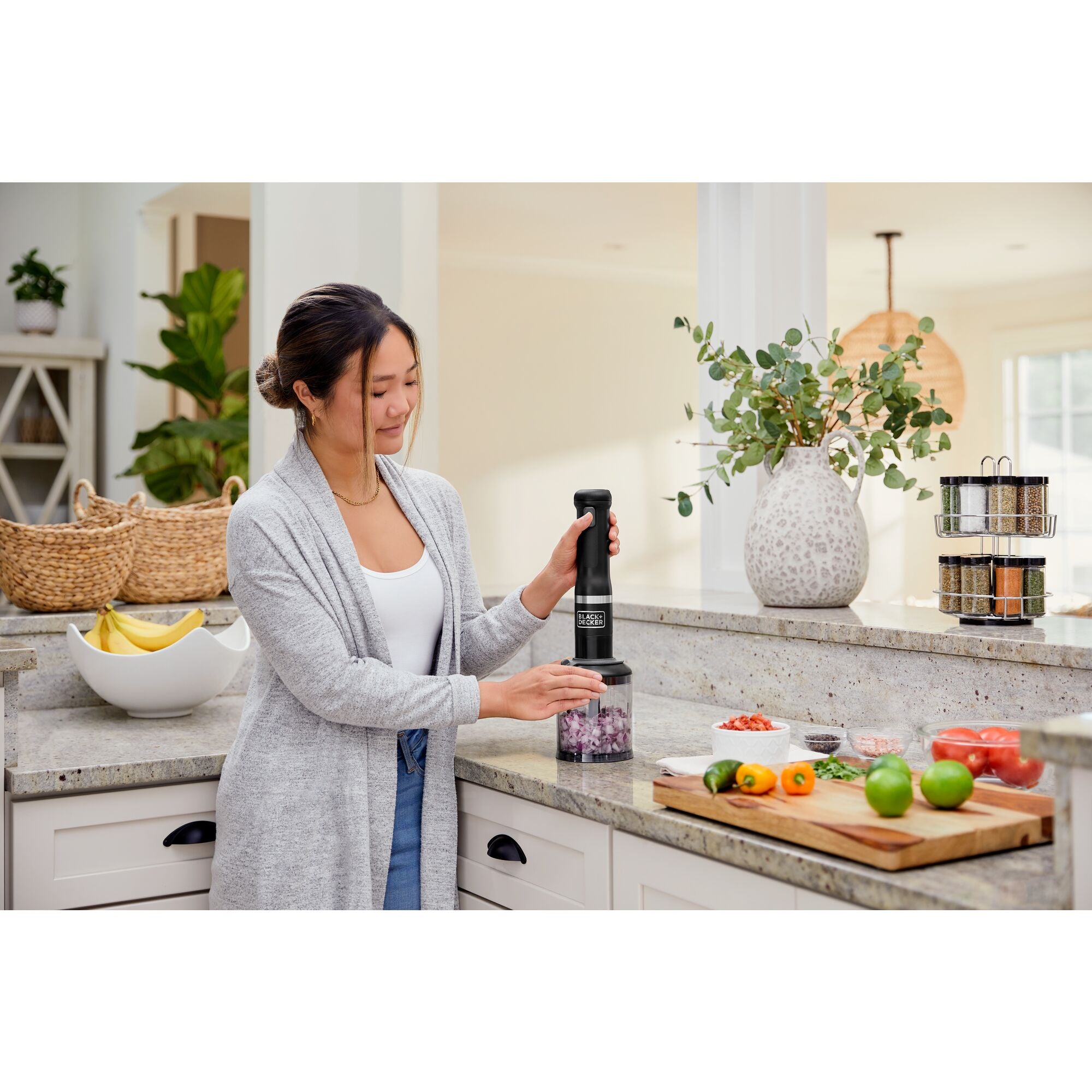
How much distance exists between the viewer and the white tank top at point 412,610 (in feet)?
5.17

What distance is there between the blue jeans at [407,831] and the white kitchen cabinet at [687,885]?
334mm

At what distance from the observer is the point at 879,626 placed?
178 cm

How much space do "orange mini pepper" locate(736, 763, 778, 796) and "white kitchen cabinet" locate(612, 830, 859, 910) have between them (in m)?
0.09

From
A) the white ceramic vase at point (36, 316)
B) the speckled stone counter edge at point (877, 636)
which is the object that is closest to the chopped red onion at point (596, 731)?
the speckled stone counter edge at point (877, 636)

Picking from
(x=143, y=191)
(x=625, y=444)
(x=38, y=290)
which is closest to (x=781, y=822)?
(x=143, y=191)

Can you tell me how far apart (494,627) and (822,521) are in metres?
0.65

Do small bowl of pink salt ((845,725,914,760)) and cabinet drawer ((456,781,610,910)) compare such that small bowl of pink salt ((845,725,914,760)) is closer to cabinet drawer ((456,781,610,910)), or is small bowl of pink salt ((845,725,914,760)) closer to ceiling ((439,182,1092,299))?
cabinet drawer ((456,781,610,910))

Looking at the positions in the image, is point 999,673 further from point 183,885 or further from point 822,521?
point 183,885

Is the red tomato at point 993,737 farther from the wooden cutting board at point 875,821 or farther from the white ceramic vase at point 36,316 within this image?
the white ceramic vase at point 36,316

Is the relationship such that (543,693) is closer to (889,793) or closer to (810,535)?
(889,793)

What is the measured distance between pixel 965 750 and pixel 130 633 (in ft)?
4.68

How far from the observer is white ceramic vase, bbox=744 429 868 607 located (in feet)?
6.66

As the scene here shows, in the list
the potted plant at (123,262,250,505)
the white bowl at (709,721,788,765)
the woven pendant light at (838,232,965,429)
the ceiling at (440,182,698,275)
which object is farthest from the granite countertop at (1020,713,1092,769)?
the woven pendant light at (838,232,965,429)

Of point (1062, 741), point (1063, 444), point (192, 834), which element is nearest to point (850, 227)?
point (1063, 444)
